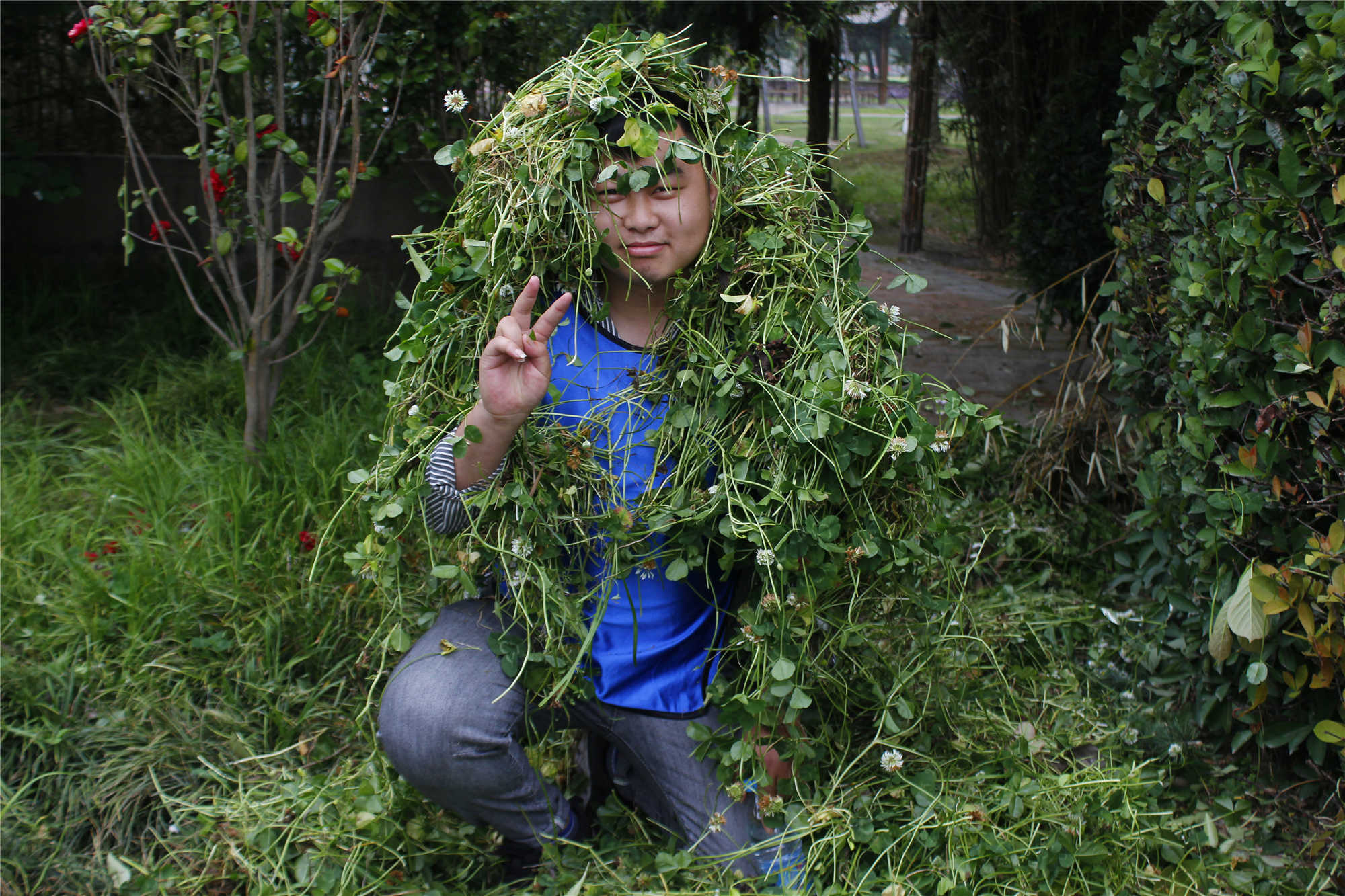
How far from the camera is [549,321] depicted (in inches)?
64.2

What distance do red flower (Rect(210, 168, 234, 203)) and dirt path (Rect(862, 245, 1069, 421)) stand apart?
6.06 ft

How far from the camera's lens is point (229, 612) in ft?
8.43

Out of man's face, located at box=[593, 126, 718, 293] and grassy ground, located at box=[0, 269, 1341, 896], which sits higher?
man's face, located at box=[593, 126, 718, 293]

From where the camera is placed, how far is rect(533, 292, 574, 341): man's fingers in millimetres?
1631

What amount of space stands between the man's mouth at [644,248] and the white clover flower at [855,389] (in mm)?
403

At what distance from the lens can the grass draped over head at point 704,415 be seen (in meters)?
1.73

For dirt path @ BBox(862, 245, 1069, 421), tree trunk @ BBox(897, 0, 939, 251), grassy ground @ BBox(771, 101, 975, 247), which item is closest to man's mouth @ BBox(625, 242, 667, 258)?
dirt path @ BBox(862, 245, 1069, 421)

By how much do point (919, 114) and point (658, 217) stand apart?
6.97 metres

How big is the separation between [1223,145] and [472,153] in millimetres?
1457

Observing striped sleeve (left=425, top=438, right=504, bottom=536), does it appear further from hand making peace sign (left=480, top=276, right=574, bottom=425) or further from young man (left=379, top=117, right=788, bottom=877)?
hand making peace sign (left=480, top=276, right=574, bottom=425)

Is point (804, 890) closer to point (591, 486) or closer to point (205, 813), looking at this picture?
point (591, 486)

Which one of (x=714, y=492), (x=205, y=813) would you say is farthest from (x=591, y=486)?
(x=205, y=813)

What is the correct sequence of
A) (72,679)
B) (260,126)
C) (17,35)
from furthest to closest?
(17,35), (260,126), (72,679)

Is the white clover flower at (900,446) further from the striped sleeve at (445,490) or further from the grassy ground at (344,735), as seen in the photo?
the striped sleeve at (445,490)
